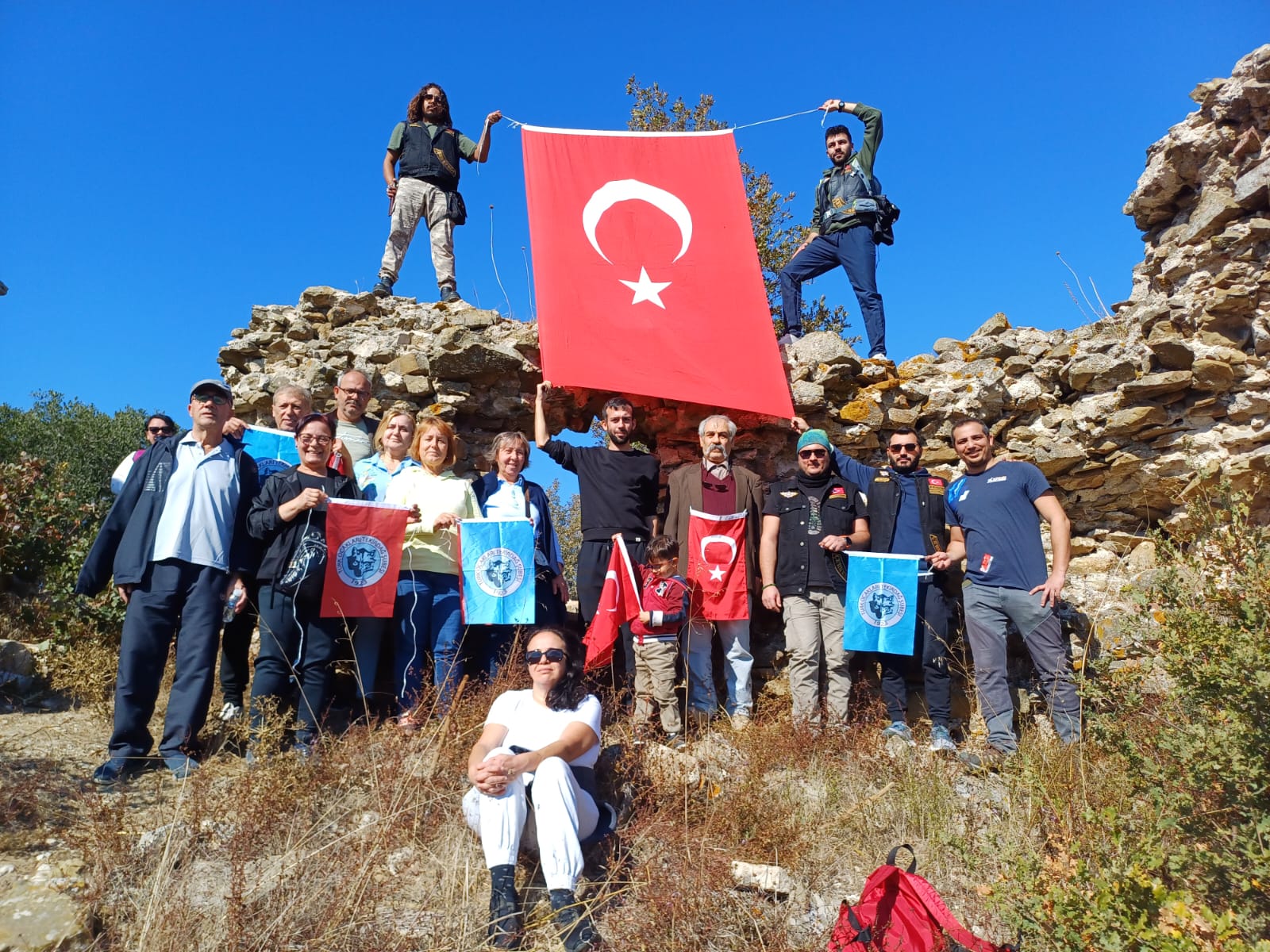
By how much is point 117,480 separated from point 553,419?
128 inches

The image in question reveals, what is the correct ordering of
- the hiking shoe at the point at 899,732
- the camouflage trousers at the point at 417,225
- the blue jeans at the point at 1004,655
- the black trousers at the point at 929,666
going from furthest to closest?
the camouflage trousers at the point at 417,225 → the black trousers at the point at 929,666 → the hiking shoe at the point at 899,732 → the blue jeans at the point at 1004,655

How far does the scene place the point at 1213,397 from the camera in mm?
6086

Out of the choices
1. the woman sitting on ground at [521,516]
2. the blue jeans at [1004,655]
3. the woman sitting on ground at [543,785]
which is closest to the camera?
the woman sitting on ground at [543,785]

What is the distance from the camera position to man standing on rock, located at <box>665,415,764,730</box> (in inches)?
201

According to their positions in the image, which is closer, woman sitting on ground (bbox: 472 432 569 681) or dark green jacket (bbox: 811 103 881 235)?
woman sitting on ground (bbox: 472 432 569 681)

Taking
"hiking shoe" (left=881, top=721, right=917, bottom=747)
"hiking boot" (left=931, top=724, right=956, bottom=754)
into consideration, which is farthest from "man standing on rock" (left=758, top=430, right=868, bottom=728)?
"hiking boot" (left=931, top=724, right=956, bottom=754)

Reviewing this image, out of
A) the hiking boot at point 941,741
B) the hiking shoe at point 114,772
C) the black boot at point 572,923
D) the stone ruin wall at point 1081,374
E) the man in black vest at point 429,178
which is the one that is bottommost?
the black boot at point 572,923

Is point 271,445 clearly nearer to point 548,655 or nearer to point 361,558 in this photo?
point 361,558

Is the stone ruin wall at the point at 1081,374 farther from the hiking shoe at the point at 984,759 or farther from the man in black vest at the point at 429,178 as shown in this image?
the hiking shoe at the point at 984,759

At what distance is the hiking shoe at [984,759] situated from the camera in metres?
4.46

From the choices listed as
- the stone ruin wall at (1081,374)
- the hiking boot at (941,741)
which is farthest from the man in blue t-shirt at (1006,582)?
the stone ruin wall at (1081,374)

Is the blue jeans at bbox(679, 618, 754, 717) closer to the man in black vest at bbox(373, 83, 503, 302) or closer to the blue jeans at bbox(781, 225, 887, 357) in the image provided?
the blue jeans at bbox(781, 225, 887, 357)

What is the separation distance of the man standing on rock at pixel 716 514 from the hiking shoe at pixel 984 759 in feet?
4.28

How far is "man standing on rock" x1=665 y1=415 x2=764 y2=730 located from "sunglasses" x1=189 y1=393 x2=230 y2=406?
293cm
